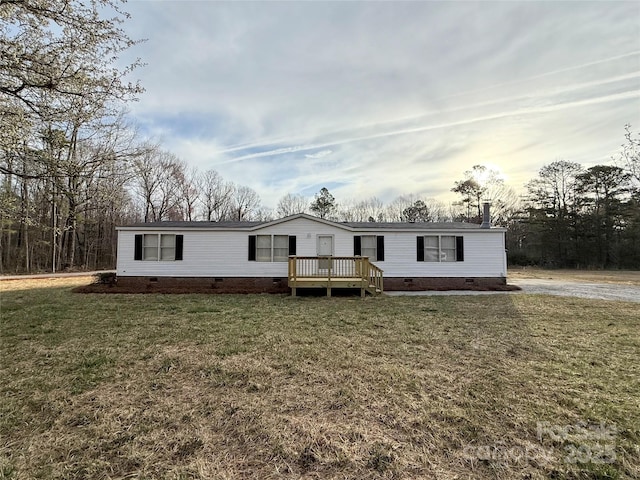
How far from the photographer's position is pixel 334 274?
40.1ft

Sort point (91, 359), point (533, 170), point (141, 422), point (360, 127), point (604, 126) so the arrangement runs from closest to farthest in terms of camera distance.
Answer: point (141, 422) < point (91, 359) < point (604, 126) < point (360, 127) < point (533, 170)

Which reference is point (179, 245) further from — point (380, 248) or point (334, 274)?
point (380, 248)

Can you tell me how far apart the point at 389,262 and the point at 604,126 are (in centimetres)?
902

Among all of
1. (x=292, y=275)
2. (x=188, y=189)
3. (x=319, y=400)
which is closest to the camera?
(x=319, y=400)

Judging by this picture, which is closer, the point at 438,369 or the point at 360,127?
the point at 438,369

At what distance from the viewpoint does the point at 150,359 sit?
4551 millimetres

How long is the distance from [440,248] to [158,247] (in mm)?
11502

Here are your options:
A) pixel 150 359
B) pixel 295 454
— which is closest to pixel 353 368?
pixel 295 454

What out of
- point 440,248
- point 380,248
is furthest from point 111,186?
point 440,248

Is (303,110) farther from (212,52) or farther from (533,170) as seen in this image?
(533,170)

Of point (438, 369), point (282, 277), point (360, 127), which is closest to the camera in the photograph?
point (438, 369)

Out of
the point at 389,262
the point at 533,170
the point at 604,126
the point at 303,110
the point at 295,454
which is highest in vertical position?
the point at 533,170

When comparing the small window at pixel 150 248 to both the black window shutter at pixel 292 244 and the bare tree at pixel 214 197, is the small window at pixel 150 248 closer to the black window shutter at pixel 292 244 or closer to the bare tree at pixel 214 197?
the black window shutter at pixel 292 244

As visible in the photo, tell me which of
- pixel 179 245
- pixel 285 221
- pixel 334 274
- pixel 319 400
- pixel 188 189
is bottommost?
pixel 319 400
